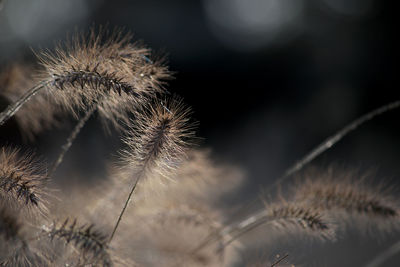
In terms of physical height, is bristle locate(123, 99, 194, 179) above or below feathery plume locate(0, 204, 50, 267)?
above

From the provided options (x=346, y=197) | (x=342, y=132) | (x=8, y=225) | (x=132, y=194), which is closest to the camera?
(x=8, y=225)

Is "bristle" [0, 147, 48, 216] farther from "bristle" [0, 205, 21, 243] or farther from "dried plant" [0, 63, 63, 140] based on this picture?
"dried plant" [0, 63, 63, 140]

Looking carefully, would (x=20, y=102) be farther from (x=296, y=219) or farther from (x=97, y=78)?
(x=296, y=219)

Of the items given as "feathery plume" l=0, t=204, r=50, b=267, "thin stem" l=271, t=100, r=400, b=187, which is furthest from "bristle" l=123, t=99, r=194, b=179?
"thin stem" l=271, t=100, r=400, b=187

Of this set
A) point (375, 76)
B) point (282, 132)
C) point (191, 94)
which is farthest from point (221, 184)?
point (375, 76)

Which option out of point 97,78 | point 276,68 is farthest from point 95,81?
point 276,68

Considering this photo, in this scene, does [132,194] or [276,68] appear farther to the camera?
[276,68]

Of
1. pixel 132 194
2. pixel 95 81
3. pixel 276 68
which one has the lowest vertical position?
pixel 132 194

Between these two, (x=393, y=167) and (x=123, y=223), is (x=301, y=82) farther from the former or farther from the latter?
(x=123, y=223)
